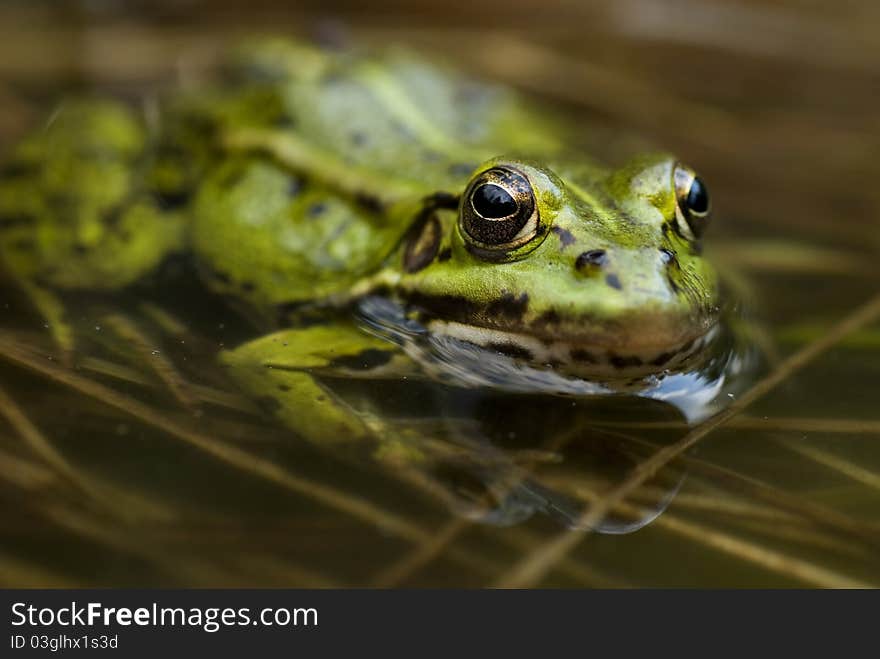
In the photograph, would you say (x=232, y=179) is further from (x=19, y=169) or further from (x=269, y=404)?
(x=269, y=404)

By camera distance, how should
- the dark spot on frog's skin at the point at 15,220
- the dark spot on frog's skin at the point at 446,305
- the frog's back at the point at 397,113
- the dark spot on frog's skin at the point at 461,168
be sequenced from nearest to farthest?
the dark spot on frog's skin at the point at 446,305, the dark spot on frog's skin at the point at 461,168, the frog's back at the point at 397,113, the dark spot on frog's skin at the point at 15,220

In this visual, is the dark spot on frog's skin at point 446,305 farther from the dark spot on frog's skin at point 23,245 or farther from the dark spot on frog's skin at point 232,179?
the dark spot on frog's skin at point 23,245

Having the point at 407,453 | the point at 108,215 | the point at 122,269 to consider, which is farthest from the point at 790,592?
the point at 108,215

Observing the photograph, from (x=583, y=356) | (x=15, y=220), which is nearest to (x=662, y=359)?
(x=583, y=356)

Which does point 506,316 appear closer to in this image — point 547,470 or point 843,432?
point 547,470

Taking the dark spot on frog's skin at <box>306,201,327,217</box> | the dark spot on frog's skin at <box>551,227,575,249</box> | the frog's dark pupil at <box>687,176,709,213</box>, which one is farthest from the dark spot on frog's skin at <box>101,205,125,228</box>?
the frog's dark pupil at <box>687,176,709,213</box>

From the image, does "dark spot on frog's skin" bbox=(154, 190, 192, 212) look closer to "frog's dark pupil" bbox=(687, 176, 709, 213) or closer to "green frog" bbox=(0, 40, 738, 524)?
"green frog" bbox=(0, 40, 738, 524)

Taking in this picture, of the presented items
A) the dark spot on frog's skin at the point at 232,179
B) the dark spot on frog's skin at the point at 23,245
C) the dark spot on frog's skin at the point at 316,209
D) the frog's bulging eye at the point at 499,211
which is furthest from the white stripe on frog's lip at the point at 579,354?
the dark spot on frog's skin at the point at 23,245
